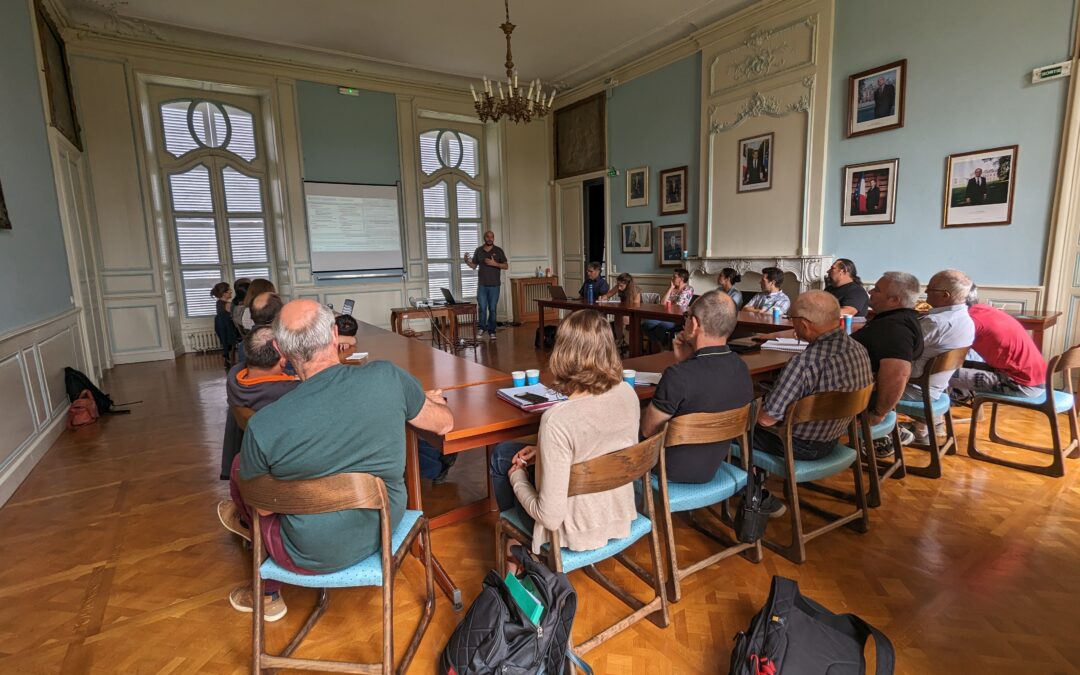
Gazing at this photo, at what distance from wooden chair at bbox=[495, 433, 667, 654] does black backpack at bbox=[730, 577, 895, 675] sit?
33 centimetres

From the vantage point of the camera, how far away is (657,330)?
20.0 feet

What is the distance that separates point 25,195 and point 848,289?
6.69 meters

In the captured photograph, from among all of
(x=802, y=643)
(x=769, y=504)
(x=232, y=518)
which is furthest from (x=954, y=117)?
(x=232, y=518)

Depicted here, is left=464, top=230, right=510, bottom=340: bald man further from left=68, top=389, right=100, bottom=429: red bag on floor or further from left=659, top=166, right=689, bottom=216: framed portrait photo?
left=68, top=389, right=100, bottom=429: red bag on floor

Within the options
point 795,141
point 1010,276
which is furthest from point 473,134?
point 1010,276

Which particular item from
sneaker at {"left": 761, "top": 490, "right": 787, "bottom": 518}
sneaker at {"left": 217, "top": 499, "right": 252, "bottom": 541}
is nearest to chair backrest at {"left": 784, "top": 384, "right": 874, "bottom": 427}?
sneaker at {"left": 761, "top": 490, "right": 787, "bottom": 518}

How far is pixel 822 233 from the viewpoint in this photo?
6047 millimetres

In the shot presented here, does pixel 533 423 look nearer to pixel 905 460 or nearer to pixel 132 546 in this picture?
pixel 132 546

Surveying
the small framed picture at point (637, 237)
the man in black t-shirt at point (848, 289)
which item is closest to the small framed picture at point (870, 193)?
the man in black t-shirt at point (848, 289)

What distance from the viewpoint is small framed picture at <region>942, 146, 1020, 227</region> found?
4.61 m

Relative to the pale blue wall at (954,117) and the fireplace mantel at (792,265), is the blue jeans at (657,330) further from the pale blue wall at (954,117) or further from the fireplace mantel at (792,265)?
the pale blue wall at (954,117)

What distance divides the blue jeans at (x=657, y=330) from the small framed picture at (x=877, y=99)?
2.81 m

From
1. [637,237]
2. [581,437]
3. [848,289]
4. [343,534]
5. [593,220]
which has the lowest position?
[343,534]

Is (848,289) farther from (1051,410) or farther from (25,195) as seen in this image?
(25,195)
